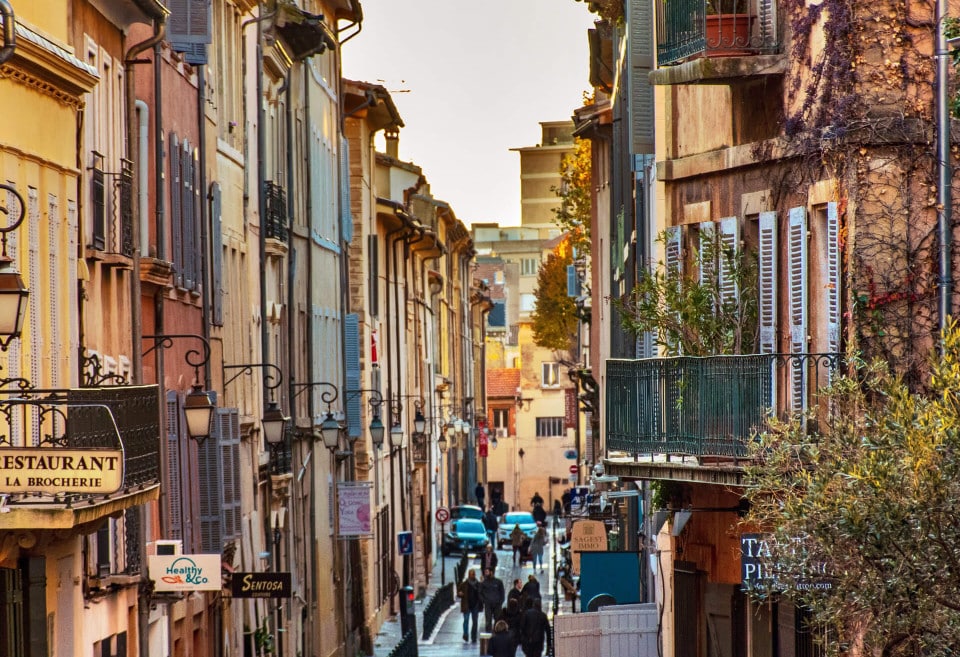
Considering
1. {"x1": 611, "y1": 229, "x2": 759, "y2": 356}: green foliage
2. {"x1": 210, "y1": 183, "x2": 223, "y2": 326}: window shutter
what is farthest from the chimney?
{"x1": 611, "y1": 229, "x2": 759, "y2": 356}: green foliage

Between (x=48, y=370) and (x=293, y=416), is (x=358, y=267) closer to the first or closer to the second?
(x=293, y=416)

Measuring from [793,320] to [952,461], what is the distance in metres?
6.56

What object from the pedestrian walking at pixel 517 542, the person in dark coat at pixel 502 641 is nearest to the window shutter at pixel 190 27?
the person in dark coat at pixel 502 641

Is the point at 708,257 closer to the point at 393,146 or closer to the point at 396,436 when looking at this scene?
the point at 396,436

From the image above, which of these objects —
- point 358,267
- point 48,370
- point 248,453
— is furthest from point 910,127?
point 358,267

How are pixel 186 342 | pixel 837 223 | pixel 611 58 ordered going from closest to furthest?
pixel 837 223
pixel 186 342
pixel 611 58

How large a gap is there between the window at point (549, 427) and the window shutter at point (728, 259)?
8326 cm

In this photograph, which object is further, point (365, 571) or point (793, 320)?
point (365, 571)

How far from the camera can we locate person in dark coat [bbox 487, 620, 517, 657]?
32.9 meters

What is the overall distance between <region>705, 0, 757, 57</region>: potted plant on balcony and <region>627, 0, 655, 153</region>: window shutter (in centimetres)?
690

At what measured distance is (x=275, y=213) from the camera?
104ft

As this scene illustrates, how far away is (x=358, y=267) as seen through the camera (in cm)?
4472

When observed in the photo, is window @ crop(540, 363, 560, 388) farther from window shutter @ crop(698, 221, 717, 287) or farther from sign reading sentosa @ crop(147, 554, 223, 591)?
window shutter @ crop(698, 221, 717, 287)

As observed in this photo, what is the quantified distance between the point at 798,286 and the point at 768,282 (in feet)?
1.76
